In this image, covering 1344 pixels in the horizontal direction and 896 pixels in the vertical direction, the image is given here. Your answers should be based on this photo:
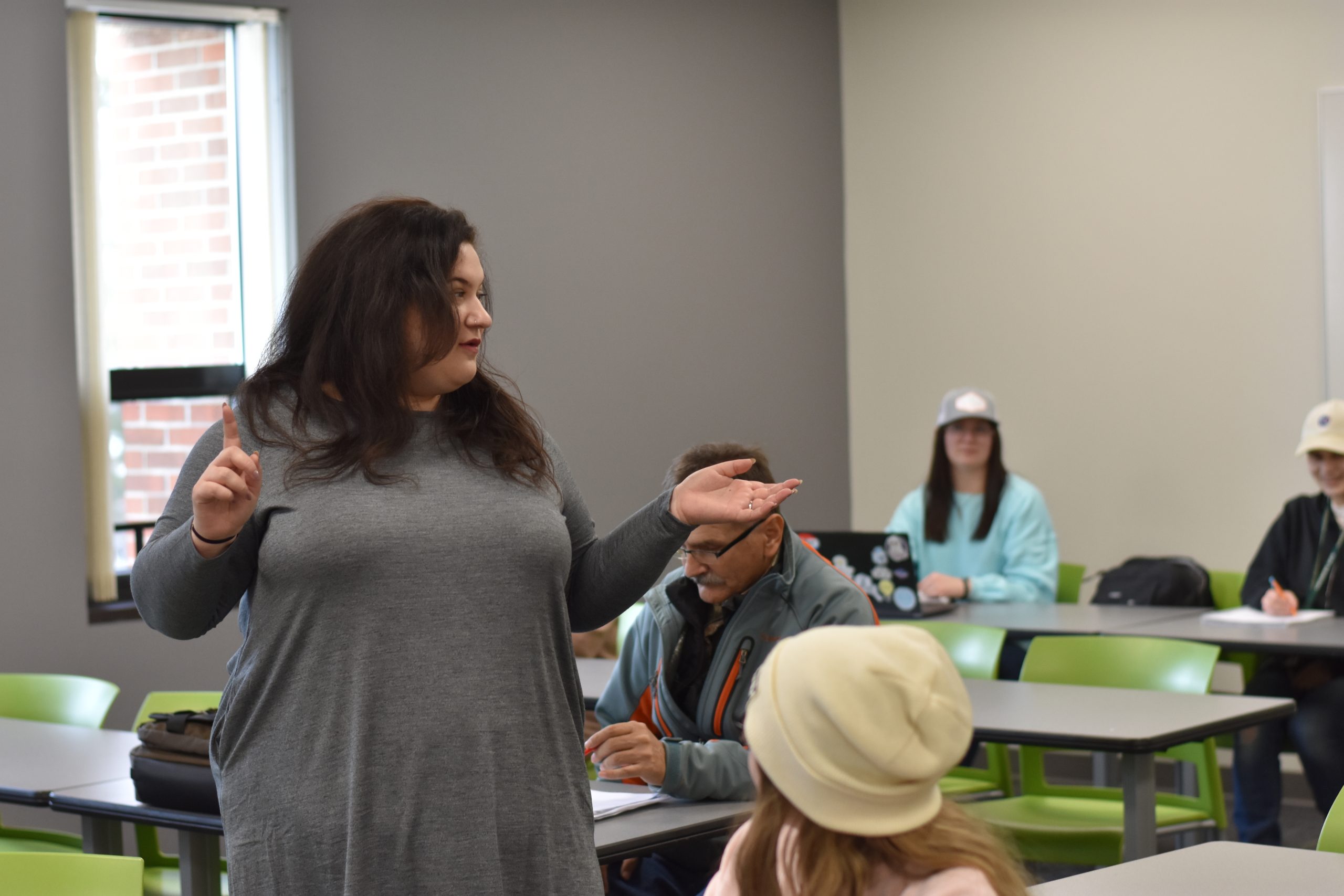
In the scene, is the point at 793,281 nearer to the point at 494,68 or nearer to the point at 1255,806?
the point at 494,68

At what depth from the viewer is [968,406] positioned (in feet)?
18.1

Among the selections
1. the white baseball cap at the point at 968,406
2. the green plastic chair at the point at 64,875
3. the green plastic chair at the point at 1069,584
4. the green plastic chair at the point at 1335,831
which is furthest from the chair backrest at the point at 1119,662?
the green plastic chair at the point at 64,875

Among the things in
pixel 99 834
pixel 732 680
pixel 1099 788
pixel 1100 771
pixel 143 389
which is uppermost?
pixel 143 389

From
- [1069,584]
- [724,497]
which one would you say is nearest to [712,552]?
[724,497]

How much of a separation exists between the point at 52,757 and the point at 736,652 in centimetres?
164

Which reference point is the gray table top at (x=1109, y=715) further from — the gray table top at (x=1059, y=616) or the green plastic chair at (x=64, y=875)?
the green plastic chair at (x=64, y=875)

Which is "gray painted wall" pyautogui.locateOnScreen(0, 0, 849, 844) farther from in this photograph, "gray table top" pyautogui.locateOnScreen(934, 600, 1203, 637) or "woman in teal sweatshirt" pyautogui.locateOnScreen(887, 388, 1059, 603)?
"gray table top" pyautogui.locateOnScreen(934, 600, 1203, 637)

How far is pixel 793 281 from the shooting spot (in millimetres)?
6660

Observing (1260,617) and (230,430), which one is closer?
(230,430)

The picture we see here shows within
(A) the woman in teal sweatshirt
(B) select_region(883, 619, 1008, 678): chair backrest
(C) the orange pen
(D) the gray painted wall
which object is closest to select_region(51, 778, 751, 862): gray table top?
(B) select_region(883, 619, 1008, 678): chair backrest

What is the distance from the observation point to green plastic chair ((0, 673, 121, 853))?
3.68 meters

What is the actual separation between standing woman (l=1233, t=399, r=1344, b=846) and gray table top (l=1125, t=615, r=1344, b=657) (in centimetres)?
17

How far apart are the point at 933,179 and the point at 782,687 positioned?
5681 millimetres

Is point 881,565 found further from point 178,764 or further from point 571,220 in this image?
point 178,764
